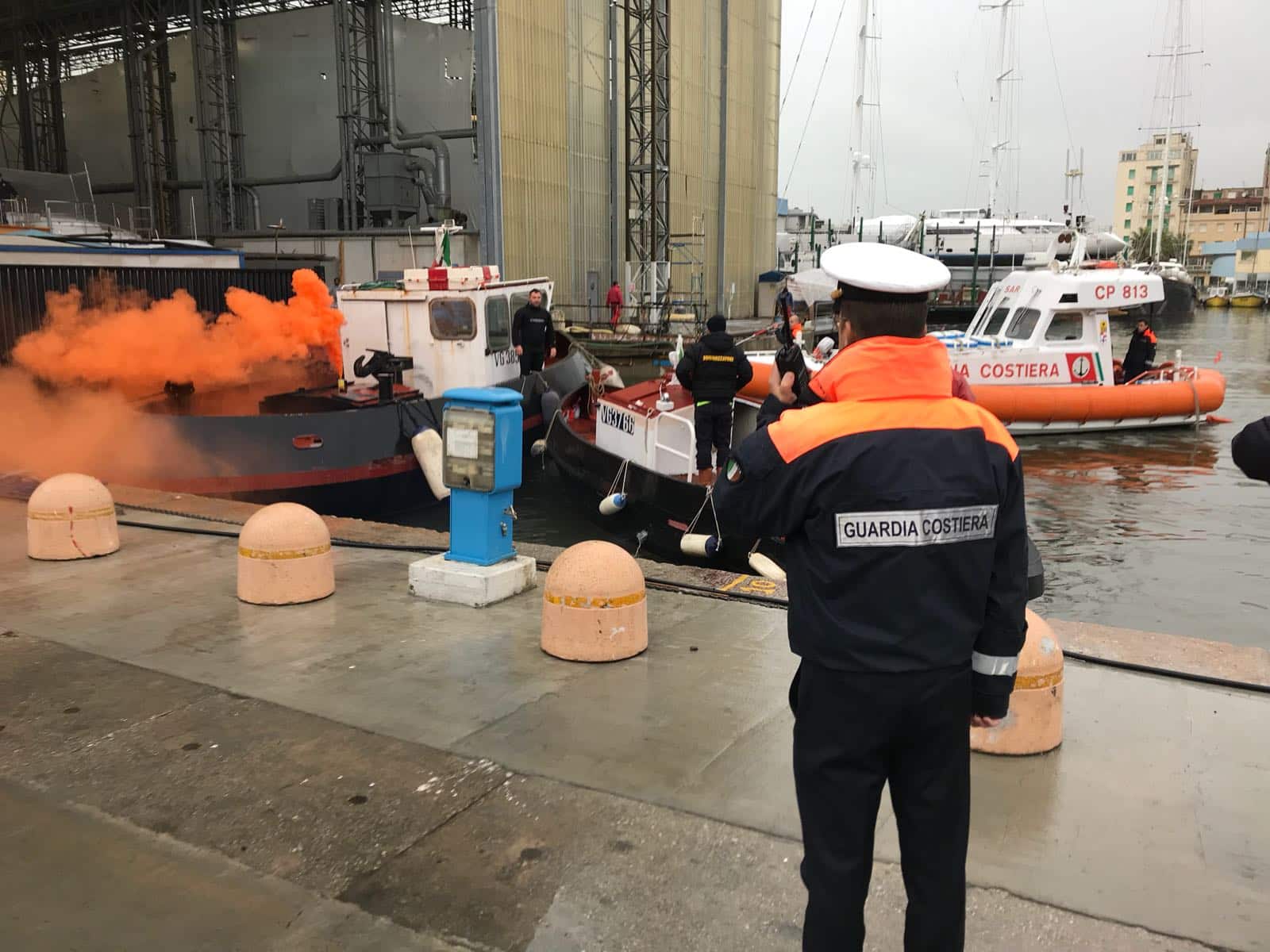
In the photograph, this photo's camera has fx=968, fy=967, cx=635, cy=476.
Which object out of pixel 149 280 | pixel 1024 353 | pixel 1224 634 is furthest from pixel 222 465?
pixel 1024 353

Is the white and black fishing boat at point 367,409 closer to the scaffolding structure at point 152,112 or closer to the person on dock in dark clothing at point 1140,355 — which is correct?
the person on dock in dark clothing at point 1140,355

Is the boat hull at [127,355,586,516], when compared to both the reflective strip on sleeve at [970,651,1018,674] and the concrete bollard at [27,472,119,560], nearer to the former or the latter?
the concrete bollard at [27,472,119,560]

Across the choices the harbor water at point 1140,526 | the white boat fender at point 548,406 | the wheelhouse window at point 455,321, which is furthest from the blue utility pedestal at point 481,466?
the white boat fender at point 548,406

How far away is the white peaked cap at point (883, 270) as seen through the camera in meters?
2.31

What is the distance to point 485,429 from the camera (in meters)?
6.03

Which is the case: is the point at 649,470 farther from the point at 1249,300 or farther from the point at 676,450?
the point at 1249,300

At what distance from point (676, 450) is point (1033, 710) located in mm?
7359

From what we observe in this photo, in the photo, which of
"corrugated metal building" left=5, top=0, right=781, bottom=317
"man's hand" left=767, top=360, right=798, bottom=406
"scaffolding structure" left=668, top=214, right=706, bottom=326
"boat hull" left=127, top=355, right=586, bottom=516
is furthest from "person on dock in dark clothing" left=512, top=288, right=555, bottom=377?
"scaffolding structure" left=668, top=214, right=706, bottom=326

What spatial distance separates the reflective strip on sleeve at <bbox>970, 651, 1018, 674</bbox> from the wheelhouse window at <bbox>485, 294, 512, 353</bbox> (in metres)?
11.7

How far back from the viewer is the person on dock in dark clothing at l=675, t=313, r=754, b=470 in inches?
388

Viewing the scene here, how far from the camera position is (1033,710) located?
4.10 m

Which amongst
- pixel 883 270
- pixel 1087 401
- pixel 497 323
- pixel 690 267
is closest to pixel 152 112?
pixel 690 267

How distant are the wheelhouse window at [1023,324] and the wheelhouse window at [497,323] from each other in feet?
34.9

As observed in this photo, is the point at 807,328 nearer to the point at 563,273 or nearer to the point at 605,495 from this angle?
the point at 563,273
